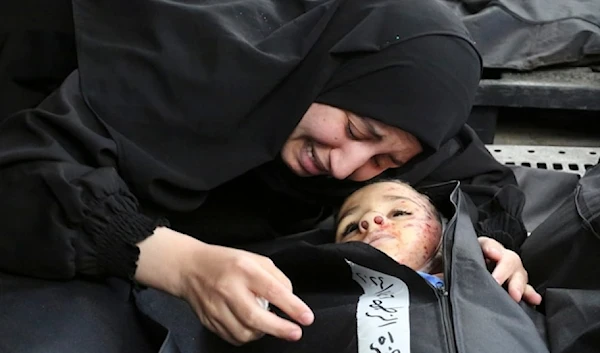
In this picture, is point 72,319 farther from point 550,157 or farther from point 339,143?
point 550,157

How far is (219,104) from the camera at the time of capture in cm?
113

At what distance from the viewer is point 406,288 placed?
3.30 feet

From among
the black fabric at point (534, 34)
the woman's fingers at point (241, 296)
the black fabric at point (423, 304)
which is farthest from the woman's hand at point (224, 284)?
the black fabric at point (534, 34)

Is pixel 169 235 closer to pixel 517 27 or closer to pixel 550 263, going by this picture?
pixel 550 263

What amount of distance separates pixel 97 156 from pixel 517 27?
1247mm

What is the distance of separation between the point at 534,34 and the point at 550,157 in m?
0.36

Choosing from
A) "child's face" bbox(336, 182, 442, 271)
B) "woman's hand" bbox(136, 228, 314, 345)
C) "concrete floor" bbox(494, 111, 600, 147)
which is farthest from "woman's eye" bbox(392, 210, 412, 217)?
"concrete floor" bbox(494, 111, 600, 147)

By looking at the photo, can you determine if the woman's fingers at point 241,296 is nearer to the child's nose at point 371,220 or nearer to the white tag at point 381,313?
the white tag at point 381,313

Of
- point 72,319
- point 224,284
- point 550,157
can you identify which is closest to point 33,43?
point 72,319

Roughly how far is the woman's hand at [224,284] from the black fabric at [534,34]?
118 centimetres

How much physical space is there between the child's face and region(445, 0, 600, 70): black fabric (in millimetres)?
852

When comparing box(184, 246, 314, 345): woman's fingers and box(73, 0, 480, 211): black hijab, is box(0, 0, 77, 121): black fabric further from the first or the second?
box(184, 246, 314, 345): woman's fingers

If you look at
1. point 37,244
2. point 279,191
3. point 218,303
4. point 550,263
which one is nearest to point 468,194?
point 550,263

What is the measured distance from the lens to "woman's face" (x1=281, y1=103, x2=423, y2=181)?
1137 millimetres
